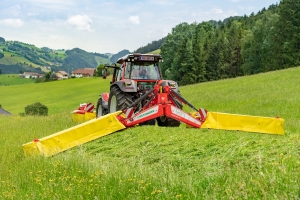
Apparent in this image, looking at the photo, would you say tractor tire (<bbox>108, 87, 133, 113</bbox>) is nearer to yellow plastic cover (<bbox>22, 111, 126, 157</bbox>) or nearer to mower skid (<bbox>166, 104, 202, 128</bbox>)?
yellow plastic cover (<bbox>22, 111, 126, 157</bbox>)

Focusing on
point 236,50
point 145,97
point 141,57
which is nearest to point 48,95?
point 236,50

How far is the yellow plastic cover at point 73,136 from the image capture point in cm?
631

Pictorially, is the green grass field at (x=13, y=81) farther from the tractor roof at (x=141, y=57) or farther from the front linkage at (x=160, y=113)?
the front linkage at (x=160, y=113)

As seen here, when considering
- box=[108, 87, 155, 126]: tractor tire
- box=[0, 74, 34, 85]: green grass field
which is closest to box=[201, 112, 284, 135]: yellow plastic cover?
box=[108, 87, 155, 126]: tractor tire

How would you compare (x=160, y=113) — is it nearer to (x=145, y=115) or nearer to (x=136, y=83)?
(x=145, y=115)

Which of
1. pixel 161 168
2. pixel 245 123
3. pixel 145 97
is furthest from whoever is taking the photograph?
pixel 145 97

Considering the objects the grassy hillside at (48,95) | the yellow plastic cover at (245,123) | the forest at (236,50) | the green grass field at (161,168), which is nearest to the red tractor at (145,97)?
the yellow plastic cover at (245,123)

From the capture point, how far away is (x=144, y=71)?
9938mm

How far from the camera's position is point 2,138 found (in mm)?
8281

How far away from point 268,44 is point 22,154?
44721mm

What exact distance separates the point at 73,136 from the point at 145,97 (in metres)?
1.93

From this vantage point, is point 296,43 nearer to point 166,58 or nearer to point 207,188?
point 166,58

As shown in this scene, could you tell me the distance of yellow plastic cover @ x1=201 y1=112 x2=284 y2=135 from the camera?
6.97m

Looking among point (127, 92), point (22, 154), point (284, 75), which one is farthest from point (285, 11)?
point (22, 154)
